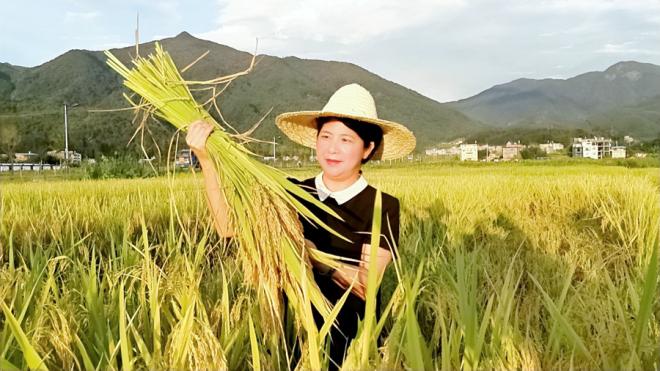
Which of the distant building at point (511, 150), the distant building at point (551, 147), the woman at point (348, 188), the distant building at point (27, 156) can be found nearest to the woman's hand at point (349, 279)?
the woman at point (348, 188)

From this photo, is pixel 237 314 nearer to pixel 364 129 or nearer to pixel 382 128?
pixel 364 129

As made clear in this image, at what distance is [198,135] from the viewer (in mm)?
1586

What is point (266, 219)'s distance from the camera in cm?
152

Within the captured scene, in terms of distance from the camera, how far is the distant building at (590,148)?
9681 centimetres

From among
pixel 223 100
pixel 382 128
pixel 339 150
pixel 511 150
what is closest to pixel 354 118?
pixel 339 150

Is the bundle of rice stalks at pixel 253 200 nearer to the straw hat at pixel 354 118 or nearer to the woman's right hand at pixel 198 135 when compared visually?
the woman's right hand at pixel 198 135

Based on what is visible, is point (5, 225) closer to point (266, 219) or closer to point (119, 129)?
point (266, 219)

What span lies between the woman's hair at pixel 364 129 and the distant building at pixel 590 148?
330ft

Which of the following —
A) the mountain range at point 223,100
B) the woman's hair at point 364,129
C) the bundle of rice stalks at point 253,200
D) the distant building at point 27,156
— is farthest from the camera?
the distant building at point 27,156

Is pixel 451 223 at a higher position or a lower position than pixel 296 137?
lower

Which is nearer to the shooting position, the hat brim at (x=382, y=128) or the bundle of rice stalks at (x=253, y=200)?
the bundle of rice stalks at (x=253, y=200)

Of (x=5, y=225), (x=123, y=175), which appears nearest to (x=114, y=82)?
(x=123, y=175)

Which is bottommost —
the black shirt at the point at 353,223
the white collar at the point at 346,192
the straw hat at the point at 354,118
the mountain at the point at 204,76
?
the black shirt at the point at 353,223

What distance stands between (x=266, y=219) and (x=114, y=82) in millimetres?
123425
